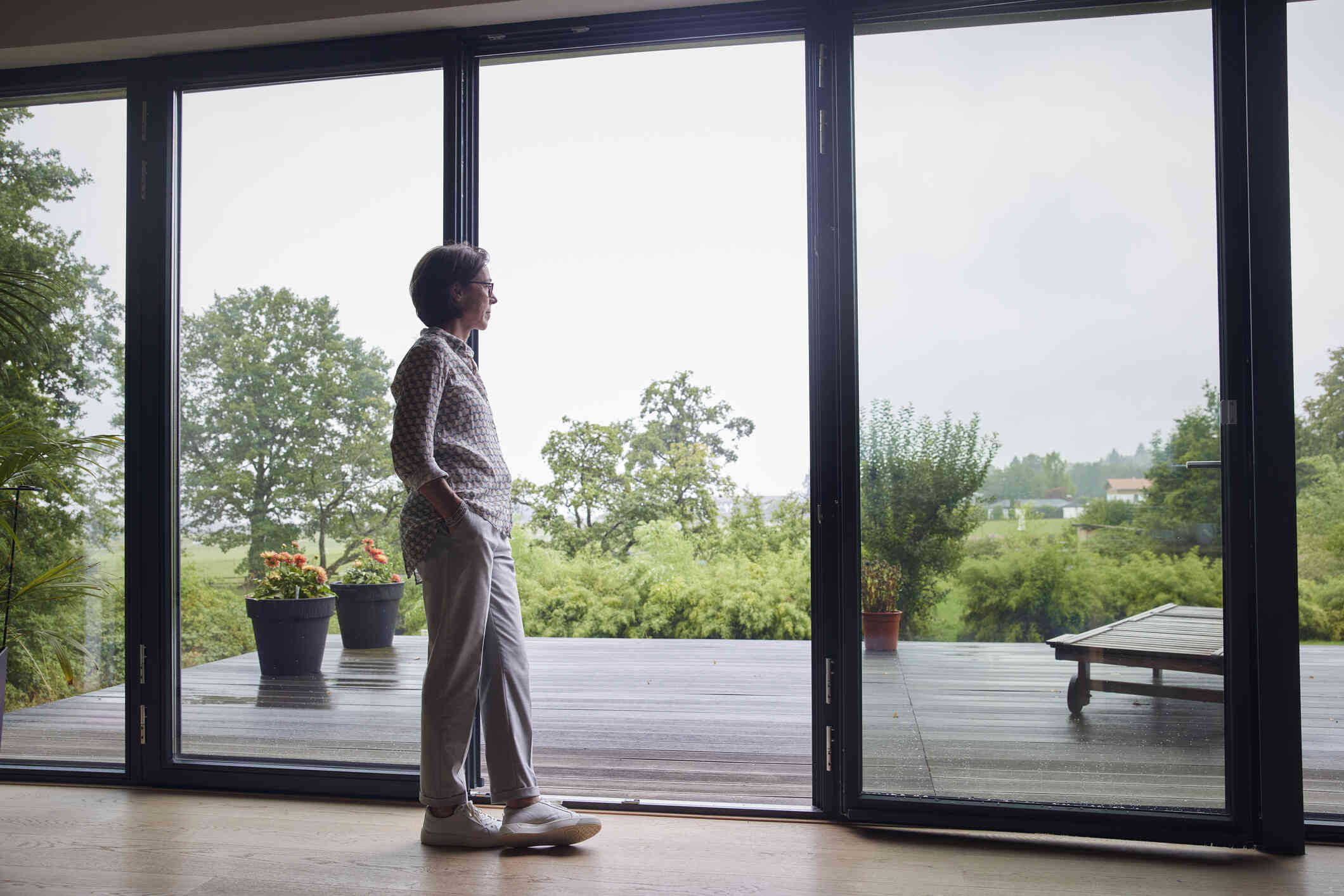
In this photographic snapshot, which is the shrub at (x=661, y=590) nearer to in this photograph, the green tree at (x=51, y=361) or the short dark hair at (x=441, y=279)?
the green tree at (x=51, y=361)

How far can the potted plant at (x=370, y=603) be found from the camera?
2559 millimetres

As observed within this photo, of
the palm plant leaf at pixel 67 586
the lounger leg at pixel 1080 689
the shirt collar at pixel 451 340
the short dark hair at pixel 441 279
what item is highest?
the short dark hair at pixel 441 279

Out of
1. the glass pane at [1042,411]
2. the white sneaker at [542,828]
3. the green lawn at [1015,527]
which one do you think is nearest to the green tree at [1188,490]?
the glass pane at [1042,411]

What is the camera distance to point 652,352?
573 cm

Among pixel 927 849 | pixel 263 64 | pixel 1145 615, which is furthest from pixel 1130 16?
pixel 263 64

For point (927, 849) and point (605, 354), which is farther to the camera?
point (605, 354)

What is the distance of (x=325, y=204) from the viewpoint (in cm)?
267

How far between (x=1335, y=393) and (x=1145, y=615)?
2.30 feet

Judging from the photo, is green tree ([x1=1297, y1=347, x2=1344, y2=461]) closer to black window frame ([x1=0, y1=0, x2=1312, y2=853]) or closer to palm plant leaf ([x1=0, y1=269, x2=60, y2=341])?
black window frame ([x1=0, y1=0, x2=1312, y2=853])

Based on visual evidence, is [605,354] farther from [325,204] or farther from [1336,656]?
[1336,656]

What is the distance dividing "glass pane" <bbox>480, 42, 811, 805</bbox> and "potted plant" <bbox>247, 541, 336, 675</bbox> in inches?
113

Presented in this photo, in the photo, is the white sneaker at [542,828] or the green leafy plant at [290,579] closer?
the white sneaker at [542,828]

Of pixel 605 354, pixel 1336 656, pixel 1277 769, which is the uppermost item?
pixel 605 354

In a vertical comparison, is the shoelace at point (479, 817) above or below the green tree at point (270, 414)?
below
